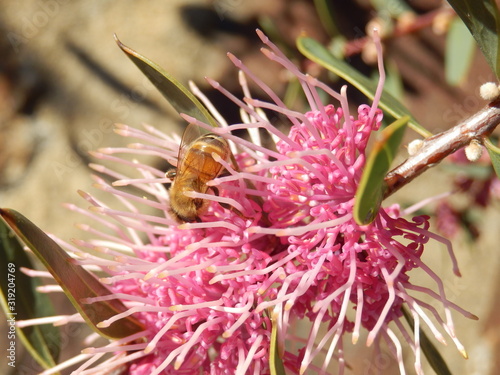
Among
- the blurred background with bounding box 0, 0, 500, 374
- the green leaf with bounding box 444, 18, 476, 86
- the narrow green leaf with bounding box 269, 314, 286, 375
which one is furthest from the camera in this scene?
the blurred background with bounding box 0, 0, 500, 374

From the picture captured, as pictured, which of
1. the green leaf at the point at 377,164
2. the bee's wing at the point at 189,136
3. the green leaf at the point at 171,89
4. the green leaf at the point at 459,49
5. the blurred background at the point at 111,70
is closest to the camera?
the green leaf at the point at 377,164

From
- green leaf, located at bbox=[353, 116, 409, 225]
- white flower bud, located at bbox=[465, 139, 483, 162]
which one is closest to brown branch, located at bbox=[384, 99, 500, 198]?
white flower bud, located at bbox=[465, 139, 483, 162]

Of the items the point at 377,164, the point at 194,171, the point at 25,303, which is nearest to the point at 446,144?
the point at 377,164

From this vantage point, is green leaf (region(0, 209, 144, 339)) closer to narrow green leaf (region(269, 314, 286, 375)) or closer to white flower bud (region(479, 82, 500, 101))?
narrow green leaf (region(269, 314, 286, 375))

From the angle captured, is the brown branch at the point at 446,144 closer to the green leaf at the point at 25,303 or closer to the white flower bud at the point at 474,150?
the white flower bud at the point at 474,150

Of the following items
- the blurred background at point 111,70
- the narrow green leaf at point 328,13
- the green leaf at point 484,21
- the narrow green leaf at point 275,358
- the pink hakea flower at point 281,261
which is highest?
the blurred background at point 111,70

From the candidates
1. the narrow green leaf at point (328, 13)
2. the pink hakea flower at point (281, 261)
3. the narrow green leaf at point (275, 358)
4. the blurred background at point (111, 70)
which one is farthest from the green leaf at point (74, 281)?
the blurred background at point (111, 70)

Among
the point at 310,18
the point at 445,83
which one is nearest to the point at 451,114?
the point at 445,83
